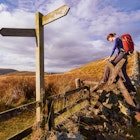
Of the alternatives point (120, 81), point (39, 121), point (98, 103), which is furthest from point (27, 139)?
point (120, 81)

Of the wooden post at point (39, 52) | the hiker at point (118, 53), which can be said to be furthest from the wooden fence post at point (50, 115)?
the hiker at point (118, 53)

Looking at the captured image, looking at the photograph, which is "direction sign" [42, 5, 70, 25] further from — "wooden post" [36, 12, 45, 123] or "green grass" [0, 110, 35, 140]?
"green grass" [0, 110, 35, 140]

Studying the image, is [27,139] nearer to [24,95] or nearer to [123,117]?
[123,117]

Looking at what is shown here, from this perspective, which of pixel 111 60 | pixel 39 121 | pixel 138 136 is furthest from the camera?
pixel 111 60

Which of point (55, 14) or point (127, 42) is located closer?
point (55, 14)

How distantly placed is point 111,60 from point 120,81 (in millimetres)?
945

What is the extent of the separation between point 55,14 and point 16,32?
2.99 feet

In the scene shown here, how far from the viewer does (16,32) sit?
5141 millimetres

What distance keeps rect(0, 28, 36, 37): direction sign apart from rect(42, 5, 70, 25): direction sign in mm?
359

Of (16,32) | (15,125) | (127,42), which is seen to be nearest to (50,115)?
(16,32)

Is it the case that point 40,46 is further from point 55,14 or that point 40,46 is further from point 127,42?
point 127,42

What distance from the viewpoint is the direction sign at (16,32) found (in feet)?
16.1

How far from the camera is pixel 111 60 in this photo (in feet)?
29.7

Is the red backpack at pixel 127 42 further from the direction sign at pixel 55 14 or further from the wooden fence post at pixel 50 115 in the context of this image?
the wooden fence post at pixel 50 115
